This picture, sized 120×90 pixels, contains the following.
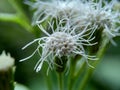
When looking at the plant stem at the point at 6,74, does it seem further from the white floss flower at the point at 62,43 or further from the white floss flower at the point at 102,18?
the white floss flower at the point at 102,18

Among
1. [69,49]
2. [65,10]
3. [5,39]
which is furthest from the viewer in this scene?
[5,39]

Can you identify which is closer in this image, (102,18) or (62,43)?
(62,43)

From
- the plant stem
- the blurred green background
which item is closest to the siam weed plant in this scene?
the plant stem

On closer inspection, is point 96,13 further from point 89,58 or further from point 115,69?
point 115,69

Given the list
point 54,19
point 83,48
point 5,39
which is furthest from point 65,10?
point 5,39

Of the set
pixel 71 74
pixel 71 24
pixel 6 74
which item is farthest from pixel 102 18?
pixel 6 74

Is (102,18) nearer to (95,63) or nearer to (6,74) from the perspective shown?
(95,63)
